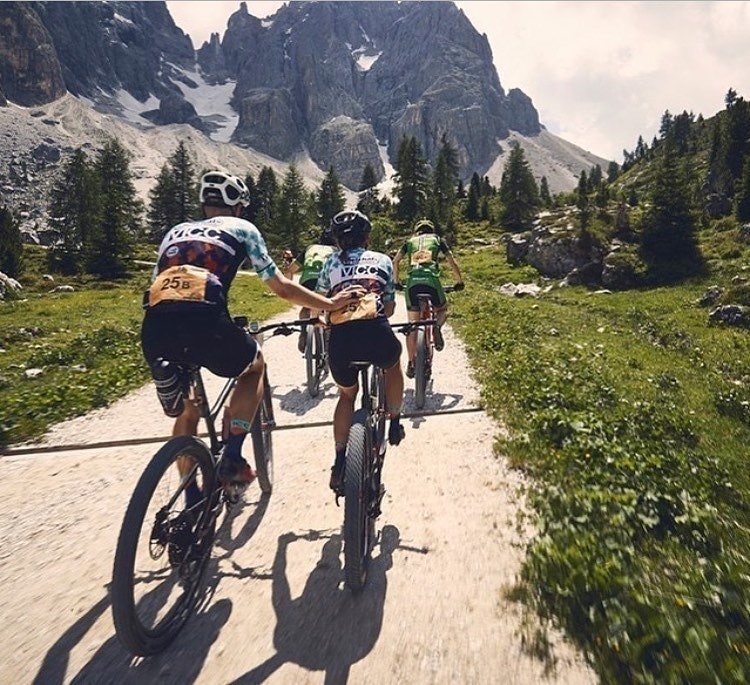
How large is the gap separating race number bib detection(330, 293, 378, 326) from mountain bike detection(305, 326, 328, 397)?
5.35m

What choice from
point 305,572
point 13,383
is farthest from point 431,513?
point 13,383

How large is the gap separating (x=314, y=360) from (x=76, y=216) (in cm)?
7213

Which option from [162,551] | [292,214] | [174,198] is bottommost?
[162,551]

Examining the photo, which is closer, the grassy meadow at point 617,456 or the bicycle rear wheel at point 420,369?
the grassy meadow at point 617,456

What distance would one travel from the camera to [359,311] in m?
4.28

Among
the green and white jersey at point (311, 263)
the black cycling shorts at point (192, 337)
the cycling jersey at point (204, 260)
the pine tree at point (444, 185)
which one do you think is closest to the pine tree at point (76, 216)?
the pine tree at point (444, 185)

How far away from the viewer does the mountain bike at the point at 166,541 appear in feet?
9.58

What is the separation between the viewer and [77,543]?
183 inches

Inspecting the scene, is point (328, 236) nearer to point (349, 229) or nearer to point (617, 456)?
point (349, 229)

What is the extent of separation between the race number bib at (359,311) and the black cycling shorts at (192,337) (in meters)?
0.95

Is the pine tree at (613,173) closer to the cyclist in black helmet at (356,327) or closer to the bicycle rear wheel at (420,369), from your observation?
the bicycle rear wheel at (420,369)

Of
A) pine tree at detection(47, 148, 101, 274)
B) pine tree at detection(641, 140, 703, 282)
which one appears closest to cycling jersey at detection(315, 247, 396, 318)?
pine tree at detection(641, 140, 703, 282)

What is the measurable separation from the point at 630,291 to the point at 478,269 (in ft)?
52.4

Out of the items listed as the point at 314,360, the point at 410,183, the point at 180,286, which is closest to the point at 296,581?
the point at 180,286
